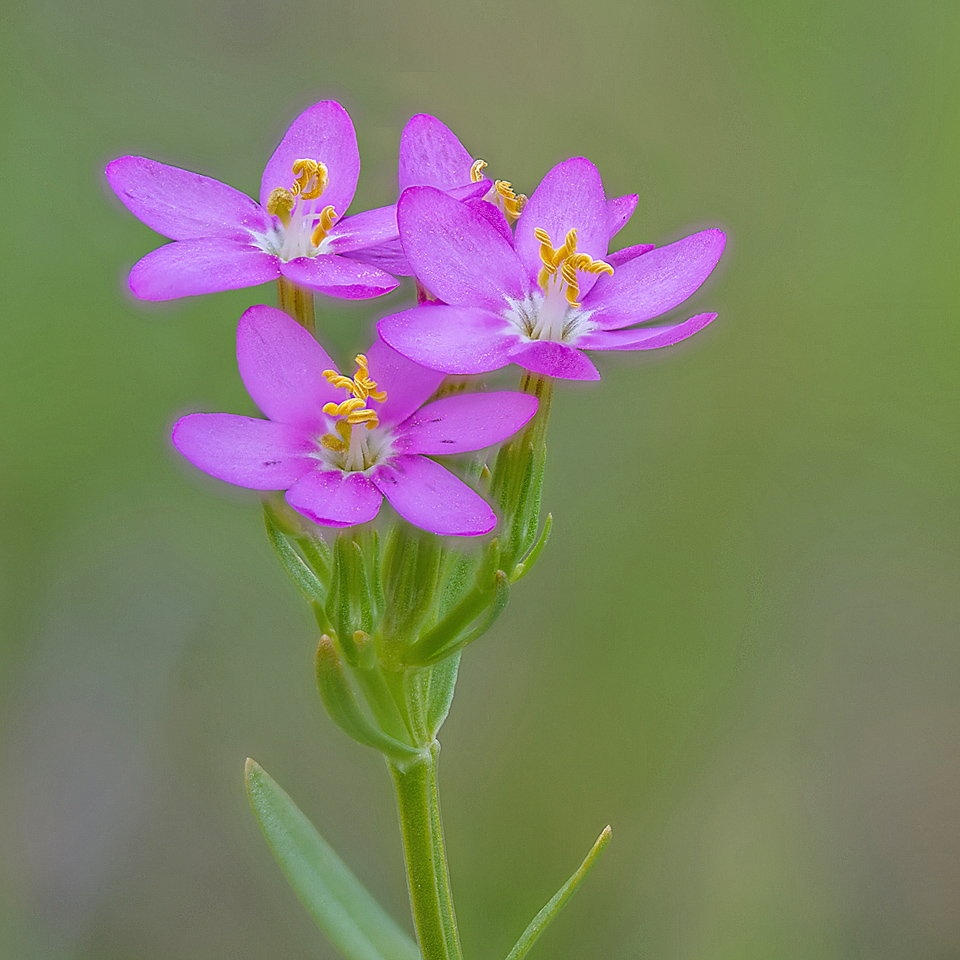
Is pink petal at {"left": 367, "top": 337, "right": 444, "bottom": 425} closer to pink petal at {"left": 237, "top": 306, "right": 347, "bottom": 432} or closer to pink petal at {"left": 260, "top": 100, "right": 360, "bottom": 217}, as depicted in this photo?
pink petal at {"left": 237, "top": 306, "right": 347, "bottom": 432}

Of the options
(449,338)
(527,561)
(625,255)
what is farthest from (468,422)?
(625,255)

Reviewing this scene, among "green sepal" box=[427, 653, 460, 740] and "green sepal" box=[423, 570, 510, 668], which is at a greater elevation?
"green sepal" box=[423, 570, 510, 668]

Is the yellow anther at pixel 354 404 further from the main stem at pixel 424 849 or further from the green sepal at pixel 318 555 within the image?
the main stem at pixel 424 849

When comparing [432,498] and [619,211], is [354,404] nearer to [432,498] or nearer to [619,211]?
[432,498]

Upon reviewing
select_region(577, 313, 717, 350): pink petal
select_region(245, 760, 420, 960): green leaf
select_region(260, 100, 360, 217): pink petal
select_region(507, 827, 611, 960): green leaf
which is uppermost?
select_region(260, 100, 360, 217): pink petal

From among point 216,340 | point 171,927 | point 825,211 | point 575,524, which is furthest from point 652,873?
point 825,211

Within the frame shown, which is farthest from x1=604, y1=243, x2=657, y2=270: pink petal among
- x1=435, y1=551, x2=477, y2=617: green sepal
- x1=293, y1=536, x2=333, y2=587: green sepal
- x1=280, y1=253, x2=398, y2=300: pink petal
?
x1=293, y1=536, x2=333, y2=587: green sepal
